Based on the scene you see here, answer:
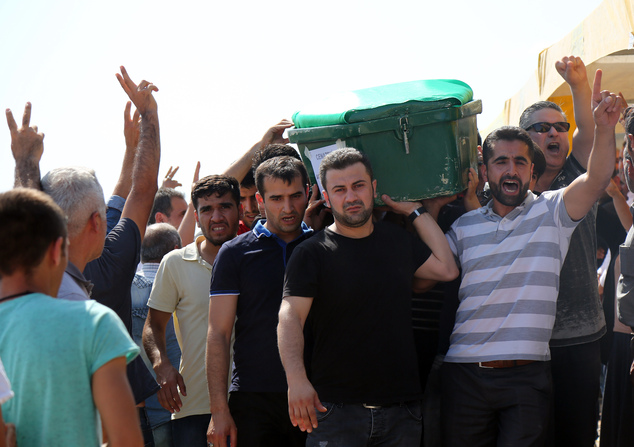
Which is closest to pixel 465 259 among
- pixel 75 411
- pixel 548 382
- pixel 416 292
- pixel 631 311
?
pixel 416 292

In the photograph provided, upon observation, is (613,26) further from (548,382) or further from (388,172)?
(548,382)

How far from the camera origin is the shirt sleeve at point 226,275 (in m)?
3.33

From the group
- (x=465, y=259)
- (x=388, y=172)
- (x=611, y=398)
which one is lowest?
(x=611, y=398)

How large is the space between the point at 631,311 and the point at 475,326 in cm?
98

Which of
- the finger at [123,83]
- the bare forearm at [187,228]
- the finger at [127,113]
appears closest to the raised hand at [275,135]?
the finger at [127,113]

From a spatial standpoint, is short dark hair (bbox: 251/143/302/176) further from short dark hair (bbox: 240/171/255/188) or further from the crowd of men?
short dark hair (bbox: 240/171/255/188)

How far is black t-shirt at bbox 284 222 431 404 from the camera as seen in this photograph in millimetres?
2951

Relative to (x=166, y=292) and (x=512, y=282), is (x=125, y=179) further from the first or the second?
(x=512, y=282)

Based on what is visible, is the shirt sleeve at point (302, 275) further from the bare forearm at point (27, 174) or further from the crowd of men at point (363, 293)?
the bare forearm at point (27, 174)

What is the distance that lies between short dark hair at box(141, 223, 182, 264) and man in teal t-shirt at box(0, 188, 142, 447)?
9.84 feet

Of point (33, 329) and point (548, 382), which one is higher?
point (33, 329)

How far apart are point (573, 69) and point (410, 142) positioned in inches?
43.0

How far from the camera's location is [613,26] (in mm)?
4664

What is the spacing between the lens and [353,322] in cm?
299
